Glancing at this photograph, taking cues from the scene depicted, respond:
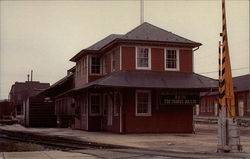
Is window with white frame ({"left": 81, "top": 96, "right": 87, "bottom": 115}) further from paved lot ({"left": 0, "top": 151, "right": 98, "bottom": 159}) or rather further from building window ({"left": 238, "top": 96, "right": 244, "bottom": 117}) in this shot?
building window ({"left": 238, "top": 96, "right": 244, "bottom": 117})

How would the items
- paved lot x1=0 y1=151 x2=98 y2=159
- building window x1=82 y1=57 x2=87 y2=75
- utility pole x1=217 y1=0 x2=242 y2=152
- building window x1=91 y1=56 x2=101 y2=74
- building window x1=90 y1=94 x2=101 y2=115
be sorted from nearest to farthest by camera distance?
paved lot x1=0 y1=151 x2=98 y2=159
utility pole x1=217 y1=0 x2=242 y2=152
building window x1=90 y1=94 x2=101 y2=115
building window x1=91 y1=56 x2=101 y2=74
building window x1=82 y1=57 x2=87 y2=75

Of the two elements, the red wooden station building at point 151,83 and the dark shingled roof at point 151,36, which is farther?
the dark shingled roof at point 151,36

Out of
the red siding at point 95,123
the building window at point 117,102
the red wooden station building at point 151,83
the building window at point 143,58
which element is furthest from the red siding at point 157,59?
the red siding at point 95,123

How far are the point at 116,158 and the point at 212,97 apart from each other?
53414 millimetres

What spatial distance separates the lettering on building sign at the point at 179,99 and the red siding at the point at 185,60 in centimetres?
Result: 218

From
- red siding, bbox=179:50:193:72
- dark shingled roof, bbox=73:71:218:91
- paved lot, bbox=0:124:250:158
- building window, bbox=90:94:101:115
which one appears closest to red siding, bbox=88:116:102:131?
building window, bbox=90:94:101:115

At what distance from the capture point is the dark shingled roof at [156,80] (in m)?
24.2

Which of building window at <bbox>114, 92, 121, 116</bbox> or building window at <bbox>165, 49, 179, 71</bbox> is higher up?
building window at <bbox>165, 49, 179, 71</bbox>

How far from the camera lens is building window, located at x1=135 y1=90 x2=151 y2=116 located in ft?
84.9

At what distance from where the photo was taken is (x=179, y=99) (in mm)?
25594

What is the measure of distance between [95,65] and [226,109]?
1744 cm

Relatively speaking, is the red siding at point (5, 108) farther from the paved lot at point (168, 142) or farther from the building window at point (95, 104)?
the paved lot at point (168, 142)

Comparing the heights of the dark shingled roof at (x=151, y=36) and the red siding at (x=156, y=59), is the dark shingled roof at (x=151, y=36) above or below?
above

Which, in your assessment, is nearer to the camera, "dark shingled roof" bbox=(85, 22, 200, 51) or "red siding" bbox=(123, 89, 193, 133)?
"red siding" bbox=(123, 89, 193, 133)
